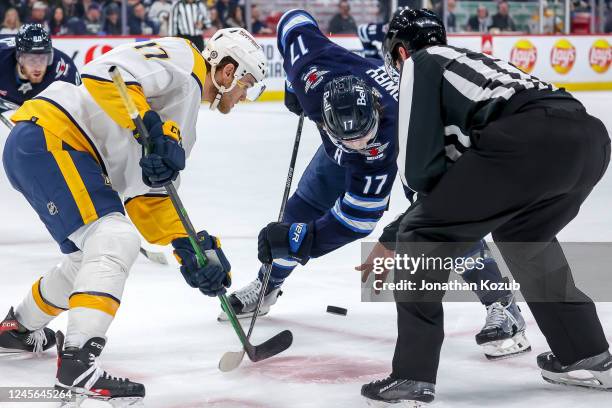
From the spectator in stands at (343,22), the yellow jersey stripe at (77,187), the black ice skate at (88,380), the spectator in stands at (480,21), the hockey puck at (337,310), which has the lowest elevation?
the spectator in stands at (480,21)

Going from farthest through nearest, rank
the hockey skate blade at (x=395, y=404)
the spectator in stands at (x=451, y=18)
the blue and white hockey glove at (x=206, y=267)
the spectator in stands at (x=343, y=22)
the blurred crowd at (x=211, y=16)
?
the spectator in stands at (x=451, y=18) → the spectator in stands at (x=343, y=22) → the blurred crowd at (x=211, y=16) → the blue and white hockey glove at (x=206, y=267) → the hockey skate blade at (x=395, y=404)

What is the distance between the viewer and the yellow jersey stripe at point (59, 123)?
279 centimetres

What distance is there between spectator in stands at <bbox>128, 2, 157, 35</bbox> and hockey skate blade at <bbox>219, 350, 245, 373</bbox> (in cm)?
857

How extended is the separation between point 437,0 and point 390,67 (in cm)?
968

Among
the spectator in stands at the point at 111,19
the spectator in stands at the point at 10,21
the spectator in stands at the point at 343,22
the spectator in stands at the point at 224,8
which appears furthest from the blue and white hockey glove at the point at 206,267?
the spectator in stands at the point at 343,22

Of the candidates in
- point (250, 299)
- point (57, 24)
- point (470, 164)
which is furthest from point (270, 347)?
point (57, 24)

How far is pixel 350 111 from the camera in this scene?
2.83m

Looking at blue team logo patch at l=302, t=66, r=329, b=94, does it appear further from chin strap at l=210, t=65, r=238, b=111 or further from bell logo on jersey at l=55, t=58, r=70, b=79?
bell logo on jersey at l=55, t=58, r=70, b=79

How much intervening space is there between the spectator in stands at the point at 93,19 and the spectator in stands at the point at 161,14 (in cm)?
56

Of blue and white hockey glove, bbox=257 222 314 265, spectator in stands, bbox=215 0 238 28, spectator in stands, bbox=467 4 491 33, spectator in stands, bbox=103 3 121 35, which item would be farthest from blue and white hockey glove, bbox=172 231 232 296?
spectator in stands, bbox=467 4 491 33

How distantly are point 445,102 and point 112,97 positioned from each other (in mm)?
894

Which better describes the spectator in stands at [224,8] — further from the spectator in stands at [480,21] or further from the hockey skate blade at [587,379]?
the hockey skate blade at [587,379]

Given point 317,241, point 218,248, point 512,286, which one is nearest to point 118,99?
point 218,248

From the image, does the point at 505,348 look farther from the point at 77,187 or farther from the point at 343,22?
the point at 343,22
